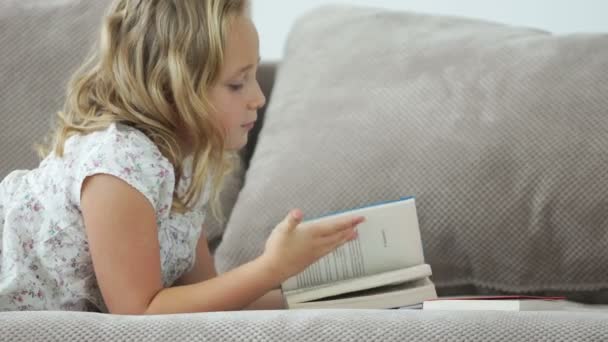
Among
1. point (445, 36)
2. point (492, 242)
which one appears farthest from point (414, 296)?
point (445, 36)

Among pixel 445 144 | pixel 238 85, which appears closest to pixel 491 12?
pixel 445 144

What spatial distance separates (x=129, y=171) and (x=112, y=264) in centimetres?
12

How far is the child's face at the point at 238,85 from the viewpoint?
1334mm

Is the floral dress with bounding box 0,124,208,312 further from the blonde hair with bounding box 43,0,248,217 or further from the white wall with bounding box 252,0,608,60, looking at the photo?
the white wall with bounding box 252,0,608,60

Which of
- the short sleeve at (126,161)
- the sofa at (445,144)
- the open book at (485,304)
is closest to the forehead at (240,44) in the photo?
the short sleeve at (126,161)

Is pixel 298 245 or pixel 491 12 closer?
pixel 298 245

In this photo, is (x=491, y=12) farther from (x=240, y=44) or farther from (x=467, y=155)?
(x=240, y=44)

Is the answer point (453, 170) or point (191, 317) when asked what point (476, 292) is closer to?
point (453, 170)

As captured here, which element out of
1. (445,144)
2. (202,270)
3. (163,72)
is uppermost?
(163,72)

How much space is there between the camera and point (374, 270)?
1.35 metres

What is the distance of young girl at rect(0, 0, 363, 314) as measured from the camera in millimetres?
1253

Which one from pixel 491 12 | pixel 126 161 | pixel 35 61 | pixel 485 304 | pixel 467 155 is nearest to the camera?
pixel 485 304

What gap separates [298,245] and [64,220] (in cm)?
33

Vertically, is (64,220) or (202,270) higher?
(64,220)
